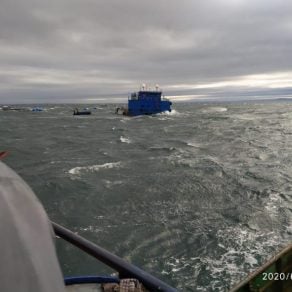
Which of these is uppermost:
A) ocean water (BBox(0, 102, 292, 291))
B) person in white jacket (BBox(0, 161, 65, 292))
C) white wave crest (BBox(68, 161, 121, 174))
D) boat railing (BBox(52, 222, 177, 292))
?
person in white jacket (BBox(0, 161, 65, 292))

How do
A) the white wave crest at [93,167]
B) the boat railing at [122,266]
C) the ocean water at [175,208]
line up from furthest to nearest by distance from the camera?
the white wave crest at [93,167] < the ocean water at [175,208] < the boat railing at [122,266]

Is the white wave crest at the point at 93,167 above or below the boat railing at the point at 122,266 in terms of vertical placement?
below

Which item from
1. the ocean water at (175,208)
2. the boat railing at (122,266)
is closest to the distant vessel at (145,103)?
the ocean water at (175,208)

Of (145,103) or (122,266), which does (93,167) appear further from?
(145,103)

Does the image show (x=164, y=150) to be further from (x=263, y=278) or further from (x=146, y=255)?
(x=263, y=278)

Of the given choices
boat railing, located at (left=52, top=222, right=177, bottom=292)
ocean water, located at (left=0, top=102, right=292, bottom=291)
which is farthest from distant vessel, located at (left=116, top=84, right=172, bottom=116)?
boat railing, located at (left=52, top=222, right=177, bottom=292)

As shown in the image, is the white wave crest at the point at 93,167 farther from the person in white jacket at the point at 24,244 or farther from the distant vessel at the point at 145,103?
the distant vessel at the point at 145,103

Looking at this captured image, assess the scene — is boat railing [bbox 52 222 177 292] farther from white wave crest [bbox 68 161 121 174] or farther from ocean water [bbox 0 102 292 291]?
white wave crest [bbox 68 161 121 174]

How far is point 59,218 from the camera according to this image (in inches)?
545

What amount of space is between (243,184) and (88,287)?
1580cm

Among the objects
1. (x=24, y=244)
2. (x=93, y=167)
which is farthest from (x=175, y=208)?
(x=24, y=244)

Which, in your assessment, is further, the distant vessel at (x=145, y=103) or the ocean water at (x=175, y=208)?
the distant vessel at (x=145, y=103)

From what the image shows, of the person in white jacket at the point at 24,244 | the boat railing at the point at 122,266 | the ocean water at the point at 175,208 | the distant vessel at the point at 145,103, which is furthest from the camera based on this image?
the distant vessel at the point at 145,103

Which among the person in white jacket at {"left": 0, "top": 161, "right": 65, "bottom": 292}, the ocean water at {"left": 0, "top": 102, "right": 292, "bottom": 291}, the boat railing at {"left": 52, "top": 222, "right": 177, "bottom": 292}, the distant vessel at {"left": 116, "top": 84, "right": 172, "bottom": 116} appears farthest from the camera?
the distant vessel at {"left": 116, "top": 84, "right": 172, "bottom": 116}
